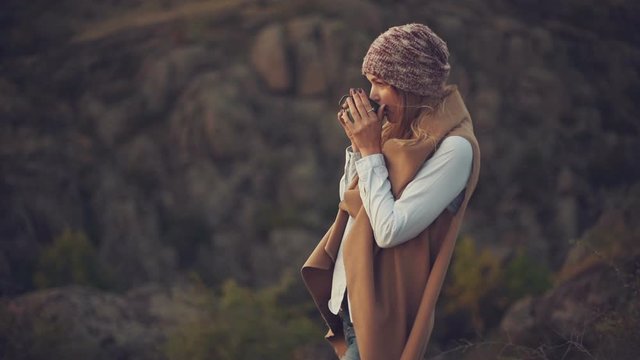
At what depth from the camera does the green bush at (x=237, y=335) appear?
20.2 feet

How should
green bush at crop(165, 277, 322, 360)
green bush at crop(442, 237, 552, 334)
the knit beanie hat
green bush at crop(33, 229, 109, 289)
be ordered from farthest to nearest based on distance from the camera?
green bush at crop(33, 229, 109, 289) < green bush at crop(442, 237, 552, 334) < green bush at crop(165, 277, 322, 360) < the knit beanie hat

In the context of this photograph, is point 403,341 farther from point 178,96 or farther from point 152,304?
point 178,96

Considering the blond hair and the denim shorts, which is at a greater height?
the blond hair

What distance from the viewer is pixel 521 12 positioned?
9039mm

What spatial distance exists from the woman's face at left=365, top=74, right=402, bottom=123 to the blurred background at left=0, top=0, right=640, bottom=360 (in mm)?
5750

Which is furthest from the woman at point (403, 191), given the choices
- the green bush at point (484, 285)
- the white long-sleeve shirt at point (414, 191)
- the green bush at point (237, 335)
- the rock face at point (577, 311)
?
the green bush at point (484, 285)

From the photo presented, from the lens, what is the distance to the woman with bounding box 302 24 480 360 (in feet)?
7.52

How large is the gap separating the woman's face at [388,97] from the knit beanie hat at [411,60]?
19mm

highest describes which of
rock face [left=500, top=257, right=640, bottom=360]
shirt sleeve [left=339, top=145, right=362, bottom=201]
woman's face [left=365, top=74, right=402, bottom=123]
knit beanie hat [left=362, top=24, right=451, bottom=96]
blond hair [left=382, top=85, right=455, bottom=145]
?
knit beanie hat [left=362, top=24, right=451, bottom=96]

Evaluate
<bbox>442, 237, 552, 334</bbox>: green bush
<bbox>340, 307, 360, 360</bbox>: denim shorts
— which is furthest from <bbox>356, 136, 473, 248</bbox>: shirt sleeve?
<bbox>442, 237, 552, 334</bbox>: green bush

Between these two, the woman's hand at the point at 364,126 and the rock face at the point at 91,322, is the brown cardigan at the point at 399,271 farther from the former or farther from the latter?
the rock face at the point at 91,322

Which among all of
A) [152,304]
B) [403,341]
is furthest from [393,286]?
[152,304]

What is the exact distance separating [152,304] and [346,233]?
16.7ft

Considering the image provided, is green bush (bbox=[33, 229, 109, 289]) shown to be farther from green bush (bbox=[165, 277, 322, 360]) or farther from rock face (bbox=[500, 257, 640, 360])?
rock face (bbox=[500, 257, 640, 360])
